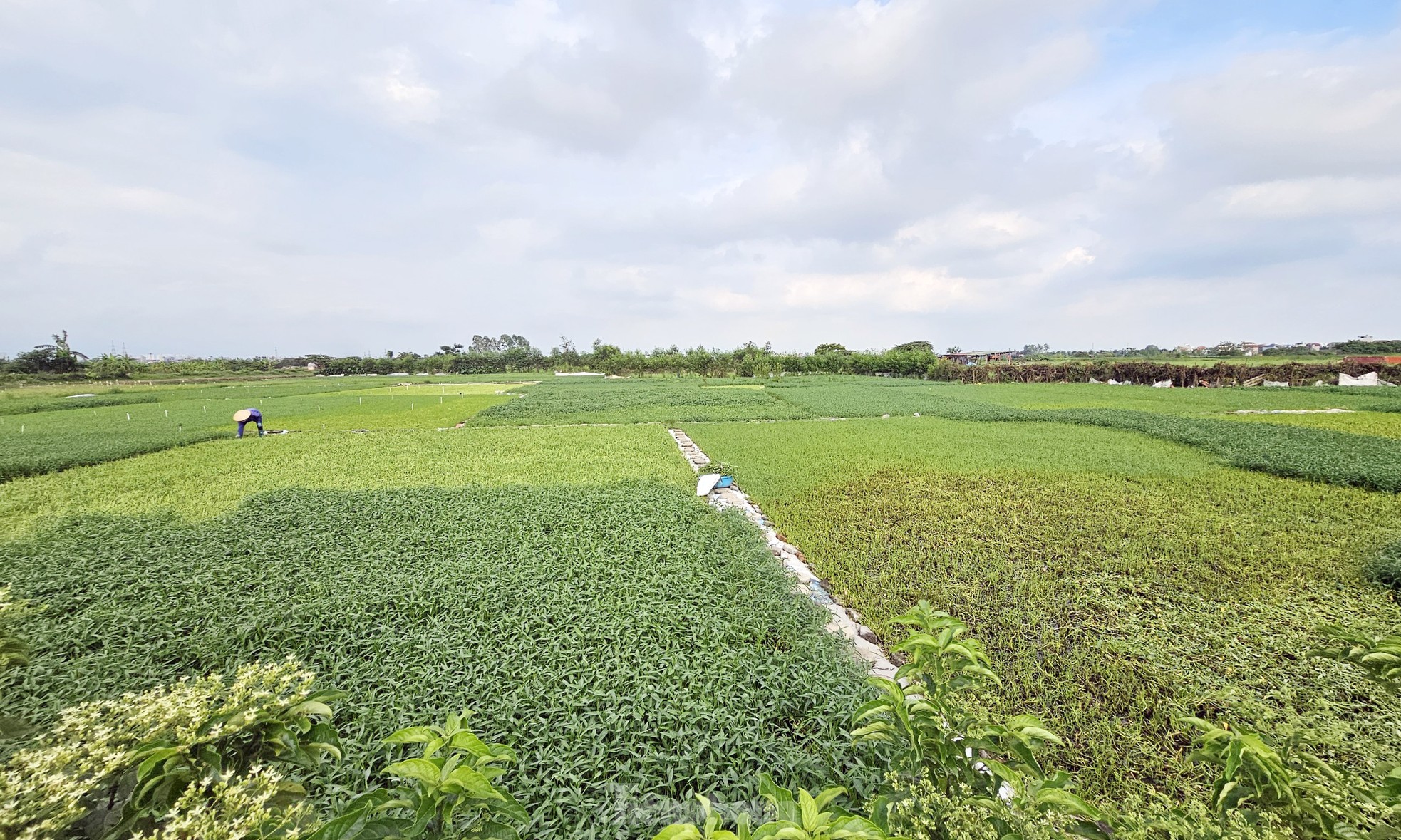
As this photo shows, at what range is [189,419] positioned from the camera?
19.3 m

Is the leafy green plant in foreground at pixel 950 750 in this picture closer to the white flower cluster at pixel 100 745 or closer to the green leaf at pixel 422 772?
the green leaf at pixel 422 772

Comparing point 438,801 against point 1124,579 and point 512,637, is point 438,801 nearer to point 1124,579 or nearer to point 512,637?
point 512,637

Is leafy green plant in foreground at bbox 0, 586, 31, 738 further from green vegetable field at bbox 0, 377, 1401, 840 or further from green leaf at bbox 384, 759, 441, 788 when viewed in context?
green leaf at bbox 384, 759, 441, 788

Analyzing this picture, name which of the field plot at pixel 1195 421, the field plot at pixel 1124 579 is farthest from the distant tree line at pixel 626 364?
the field plot at pixel 1124 579

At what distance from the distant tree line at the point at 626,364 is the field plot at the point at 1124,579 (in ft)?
123

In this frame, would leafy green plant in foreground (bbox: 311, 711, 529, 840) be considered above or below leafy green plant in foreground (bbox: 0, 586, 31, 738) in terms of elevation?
below

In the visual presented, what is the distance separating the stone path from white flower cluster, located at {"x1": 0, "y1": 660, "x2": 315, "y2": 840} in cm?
352

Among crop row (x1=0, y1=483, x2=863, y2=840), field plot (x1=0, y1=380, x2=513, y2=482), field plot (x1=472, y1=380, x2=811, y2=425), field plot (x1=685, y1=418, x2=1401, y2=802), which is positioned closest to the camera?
crop row (x1=0, y1=483, x2=863, y2=840)

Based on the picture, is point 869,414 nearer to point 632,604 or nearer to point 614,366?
point 632,604

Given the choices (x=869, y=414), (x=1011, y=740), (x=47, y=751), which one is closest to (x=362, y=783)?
(x=47, y=751)

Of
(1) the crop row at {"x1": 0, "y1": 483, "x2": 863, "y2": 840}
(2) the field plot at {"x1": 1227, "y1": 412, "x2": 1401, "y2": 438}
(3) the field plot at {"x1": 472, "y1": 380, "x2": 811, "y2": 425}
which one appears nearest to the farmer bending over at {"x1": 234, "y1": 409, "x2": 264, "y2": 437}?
(3) the field plot at {"x1": 472, "y1": 380, "x2": 811, "y2": 425}

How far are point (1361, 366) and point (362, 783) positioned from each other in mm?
52062

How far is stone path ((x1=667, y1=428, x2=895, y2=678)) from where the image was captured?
385 centimetres

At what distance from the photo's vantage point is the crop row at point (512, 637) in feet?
8.53
